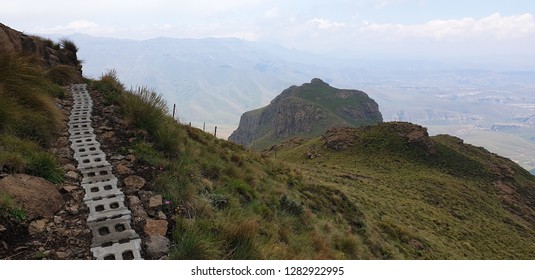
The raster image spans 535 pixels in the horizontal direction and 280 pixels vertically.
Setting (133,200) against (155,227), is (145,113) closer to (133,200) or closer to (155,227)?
(133,200)

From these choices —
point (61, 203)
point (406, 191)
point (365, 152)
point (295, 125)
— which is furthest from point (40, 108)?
point (295, 125)

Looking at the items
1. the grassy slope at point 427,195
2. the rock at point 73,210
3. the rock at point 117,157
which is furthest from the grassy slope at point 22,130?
the grassy slope at point 427,195

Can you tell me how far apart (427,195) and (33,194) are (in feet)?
126

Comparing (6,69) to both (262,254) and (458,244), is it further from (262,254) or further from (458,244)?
(458,244)

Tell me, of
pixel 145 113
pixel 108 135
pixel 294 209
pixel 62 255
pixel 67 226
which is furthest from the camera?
pixel 294 209

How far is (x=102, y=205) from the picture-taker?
18.4ft

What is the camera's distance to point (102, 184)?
6.36 meters

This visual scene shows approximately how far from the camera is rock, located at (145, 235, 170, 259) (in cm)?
461

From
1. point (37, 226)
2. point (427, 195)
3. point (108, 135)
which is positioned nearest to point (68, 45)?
point (108, 135)

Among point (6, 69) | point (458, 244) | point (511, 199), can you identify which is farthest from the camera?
point (511, 199)

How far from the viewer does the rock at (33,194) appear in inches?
195

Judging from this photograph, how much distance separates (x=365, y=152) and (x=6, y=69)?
5176cm

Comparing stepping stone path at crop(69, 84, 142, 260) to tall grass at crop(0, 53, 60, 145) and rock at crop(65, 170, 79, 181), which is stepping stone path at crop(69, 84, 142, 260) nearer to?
rock at crop(65, 170, 79, 181)

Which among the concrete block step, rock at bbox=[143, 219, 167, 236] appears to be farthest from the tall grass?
the concrete block step
